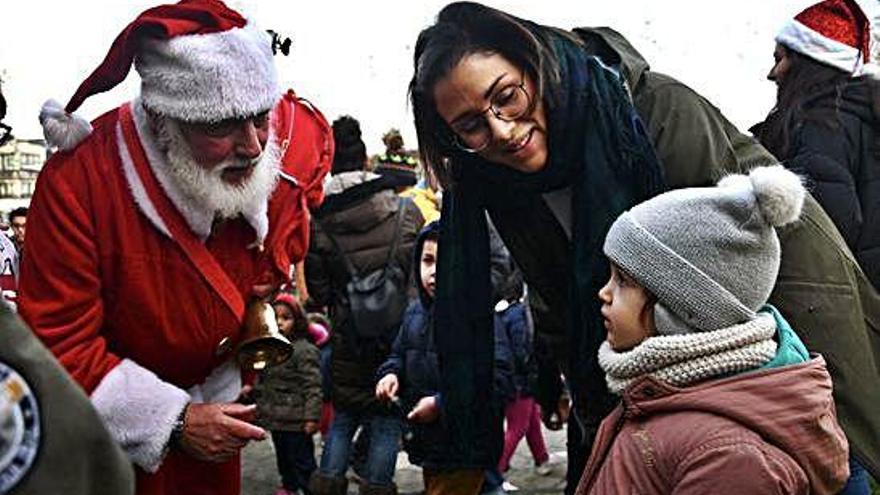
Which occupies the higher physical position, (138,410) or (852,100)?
(852,100)

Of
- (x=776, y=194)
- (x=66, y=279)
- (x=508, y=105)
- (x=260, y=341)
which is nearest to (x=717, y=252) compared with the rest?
(x=776, y=194)

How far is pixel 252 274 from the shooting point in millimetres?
2580

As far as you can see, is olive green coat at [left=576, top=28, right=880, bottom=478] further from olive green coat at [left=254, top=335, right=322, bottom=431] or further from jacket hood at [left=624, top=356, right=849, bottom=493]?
olive green coat at [left=254, top=335, right=322, bottom=431]

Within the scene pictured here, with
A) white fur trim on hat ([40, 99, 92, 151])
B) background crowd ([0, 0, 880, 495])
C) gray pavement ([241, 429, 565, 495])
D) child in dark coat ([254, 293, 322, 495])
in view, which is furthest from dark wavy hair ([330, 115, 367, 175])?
white fur trim on hat ([40, 99, 92, 151])

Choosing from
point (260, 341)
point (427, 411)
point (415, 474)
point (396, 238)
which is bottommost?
point (415, 474)

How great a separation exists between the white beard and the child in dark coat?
2.34 m

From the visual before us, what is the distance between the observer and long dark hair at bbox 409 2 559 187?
7.55 ft

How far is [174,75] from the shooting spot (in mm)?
2389

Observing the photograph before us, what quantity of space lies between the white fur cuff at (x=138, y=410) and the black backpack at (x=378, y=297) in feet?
7.34

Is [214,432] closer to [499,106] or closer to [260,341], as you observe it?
[260,341]

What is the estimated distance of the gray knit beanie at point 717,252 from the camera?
187 centimetres

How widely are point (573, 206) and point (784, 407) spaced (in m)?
0.73

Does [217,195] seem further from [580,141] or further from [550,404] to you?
[550,404]

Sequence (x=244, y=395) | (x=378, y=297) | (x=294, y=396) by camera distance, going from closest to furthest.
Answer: (x=244, y=395) < (x=378, y=297) < (x=294, y=396)
